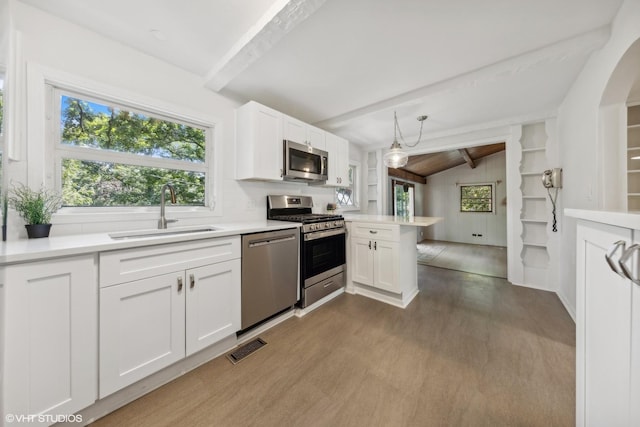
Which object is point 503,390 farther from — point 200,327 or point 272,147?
point 272,147

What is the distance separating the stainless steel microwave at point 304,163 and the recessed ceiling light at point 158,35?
1.31 meters

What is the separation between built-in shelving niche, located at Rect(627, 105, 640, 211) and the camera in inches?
69.5

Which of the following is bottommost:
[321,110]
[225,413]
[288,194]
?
[225,413]

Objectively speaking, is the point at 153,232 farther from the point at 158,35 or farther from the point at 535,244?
the point at 535,244

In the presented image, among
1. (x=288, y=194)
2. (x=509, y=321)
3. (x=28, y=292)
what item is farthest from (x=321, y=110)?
(x=509, y=321)

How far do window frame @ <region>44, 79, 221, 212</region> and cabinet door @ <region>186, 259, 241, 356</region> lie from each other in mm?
846

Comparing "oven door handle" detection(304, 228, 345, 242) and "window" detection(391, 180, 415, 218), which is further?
"window" detection(391, 180, 415, 218)

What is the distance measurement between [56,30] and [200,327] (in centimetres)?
231

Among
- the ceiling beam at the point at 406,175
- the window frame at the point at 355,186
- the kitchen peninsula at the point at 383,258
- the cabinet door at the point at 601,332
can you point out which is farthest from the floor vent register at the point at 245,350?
the ceiling beam at the point at 406,175

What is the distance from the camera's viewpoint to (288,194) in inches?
122

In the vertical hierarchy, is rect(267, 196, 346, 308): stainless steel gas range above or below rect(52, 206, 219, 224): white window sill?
below

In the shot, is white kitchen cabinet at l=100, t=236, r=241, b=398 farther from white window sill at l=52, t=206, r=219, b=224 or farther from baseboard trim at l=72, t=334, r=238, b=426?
white window sill at l=52, t=206, r=219, b=224

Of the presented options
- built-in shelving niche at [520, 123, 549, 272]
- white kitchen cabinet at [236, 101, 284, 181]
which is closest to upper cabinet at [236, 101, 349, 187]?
white kitchen cabinet at [236, 101, 284, 181]

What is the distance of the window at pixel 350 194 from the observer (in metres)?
4.31
